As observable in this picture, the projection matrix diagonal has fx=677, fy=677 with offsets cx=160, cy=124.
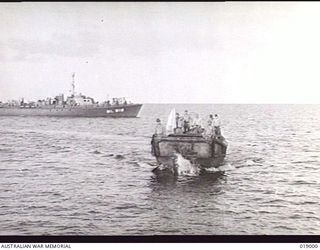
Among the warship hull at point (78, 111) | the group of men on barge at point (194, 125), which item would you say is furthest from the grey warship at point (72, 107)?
the group of men on barge at point (194, 125)

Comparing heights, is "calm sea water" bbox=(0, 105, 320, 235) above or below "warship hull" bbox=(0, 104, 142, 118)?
below

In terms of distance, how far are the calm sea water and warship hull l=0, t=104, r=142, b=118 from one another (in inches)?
1.1

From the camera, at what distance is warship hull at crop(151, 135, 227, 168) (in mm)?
2191

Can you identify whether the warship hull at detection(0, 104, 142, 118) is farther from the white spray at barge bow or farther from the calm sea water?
the white spray at barge bow

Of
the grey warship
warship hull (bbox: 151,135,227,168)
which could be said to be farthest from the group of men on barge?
the grey warship

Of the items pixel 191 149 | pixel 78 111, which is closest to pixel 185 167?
pixel 191 149

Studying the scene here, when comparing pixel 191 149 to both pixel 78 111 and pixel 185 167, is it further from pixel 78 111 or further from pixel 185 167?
pixel 78 111

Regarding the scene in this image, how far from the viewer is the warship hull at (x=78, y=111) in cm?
Answer: 220

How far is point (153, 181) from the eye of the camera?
7.23ft

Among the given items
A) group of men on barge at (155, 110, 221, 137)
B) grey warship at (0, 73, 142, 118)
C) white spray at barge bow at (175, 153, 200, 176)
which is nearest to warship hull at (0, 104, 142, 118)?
grey warship at (0, 73, 142, 118)

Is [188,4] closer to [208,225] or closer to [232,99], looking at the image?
[232,99]

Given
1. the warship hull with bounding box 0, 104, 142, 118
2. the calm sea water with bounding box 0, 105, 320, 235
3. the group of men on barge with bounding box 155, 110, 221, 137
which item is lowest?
the calm sea water with bounding box 0, 105, 320, 235

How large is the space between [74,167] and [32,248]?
290 millimetres

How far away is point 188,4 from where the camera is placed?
85.0 inches
